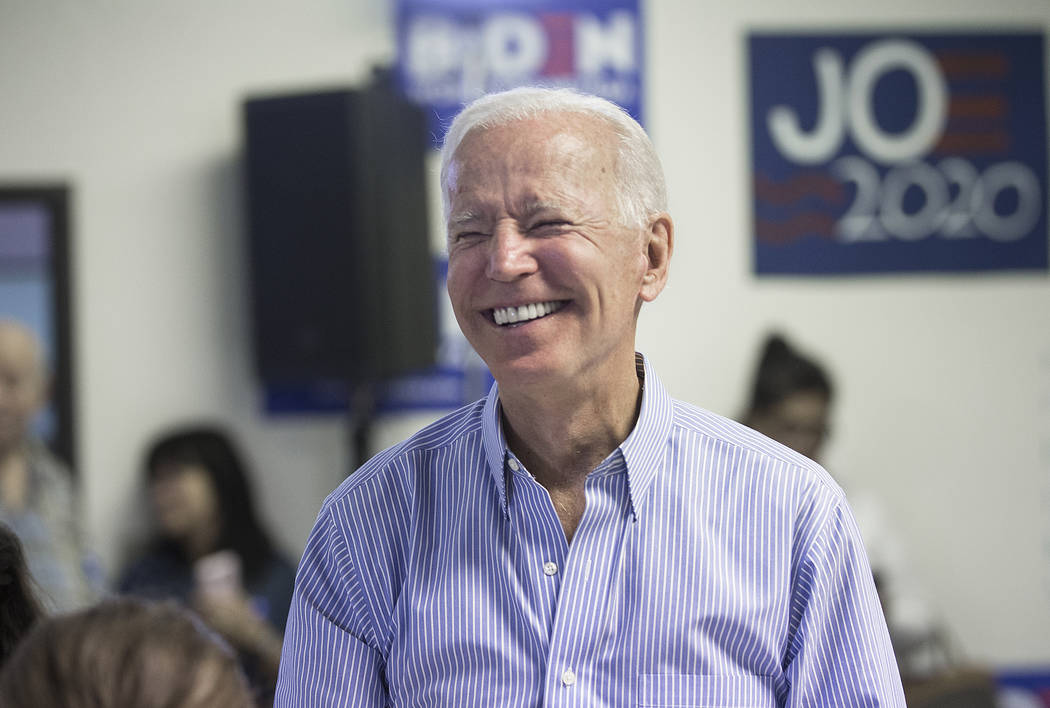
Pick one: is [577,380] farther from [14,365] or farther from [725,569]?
[14,365]

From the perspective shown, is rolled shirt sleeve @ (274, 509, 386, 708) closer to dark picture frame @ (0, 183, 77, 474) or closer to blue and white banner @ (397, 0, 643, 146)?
blue and white banner @ (397, 0, 643, 146)

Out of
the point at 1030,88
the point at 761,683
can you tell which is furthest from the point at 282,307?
the point at 1030,88

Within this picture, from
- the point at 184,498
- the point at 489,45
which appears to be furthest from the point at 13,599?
the point at 489,45

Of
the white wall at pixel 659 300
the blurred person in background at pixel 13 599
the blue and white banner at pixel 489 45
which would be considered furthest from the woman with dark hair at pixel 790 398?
the blurred person in background at pixel 13 599

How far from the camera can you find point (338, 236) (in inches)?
140

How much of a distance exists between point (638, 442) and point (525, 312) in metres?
0.22

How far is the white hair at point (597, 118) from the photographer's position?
1.28 meters

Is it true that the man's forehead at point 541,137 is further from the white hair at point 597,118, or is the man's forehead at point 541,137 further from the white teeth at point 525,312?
the white teeth at point 525,312

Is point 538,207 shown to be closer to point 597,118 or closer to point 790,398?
point 597,118

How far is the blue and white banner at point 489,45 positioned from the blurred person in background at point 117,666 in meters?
3.33

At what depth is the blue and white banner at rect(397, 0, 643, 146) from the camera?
3.99m

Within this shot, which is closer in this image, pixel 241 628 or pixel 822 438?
pixel 241 628

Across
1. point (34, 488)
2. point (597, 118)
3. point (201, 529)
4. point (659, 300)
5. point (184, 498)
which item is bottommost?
point (201, 529)

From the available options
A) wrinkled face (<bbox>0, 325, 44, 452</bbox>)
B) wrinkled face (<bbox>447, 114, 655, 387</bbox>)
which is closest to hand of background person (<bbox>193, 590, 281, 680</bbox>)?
wrinkled face (<bbox>0, 325, 44, 452</bbox>)
